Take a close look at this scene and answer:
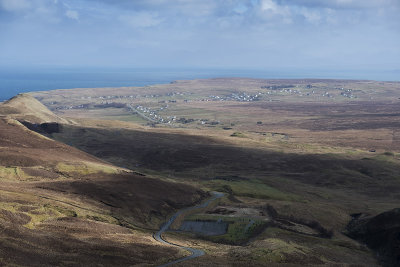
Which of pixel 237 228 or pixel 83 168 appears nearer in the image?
pixel 237 228

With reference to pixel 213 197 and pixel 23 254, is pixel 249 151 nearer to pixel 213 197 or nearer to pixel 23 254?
pixel 213 197

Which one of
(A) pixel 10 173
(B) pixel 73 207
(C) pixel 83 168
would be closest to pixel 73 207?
(B) pixel 73 207

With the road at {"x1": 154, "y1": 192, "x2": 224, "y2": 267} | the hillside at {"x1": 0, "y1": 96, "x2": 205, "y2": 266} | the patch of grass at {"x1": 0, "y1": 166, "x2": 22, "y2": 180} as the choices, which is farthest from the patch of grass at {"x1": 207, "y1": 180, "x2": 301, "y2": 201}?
the patch of grass at {"x1": 0, "y1": 166, "x2": 22, "y2": 180}

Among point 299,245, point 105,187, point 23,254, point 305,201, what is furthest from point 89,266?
point 305,201

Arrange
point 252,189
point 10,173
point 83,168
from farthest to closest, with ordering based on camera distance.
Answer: point 252,189
point 83,168
point 10,173

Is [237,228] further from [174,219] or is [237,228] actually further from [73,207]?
[73,207]

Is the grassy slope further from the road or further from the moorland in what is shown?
the road

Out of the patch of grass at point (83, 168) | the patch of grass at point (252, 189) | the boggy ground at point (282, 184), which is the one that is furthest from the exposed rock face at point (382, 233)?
the patch of grass at point (83, 168)

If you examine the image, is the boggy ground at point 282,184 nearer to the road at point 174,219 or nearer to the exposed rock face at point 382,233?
the exposed rock face at point 382,233
